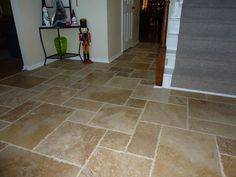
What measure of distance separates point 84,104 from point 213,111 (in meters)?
1.44

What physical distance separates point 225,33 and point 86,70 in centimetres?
220

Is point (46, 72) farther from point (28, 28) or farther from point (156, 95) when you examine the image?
point (156, 95)

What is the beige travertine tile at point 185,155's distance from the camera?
1251 millimetres

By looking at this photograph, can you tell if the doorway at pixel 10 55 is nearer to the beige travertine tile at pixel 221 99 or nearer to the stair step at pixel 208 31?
the stair step at pixel 208 31

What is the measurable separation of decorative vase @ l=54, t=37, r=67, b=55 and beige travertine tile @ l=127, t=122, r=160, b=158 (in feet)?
8.62

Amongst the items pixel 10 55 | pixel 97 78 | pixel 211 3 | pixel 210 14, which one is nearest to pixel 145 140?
pixel 97 78

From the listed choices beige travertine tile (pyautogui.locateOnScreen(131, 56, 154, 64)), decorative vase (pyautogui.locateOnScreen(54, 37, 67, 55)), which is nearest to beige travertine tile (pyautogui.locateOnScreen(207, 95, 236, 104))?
beige travertine tile (pyautogui.locateOnScreen(131, 56, 154, 64))

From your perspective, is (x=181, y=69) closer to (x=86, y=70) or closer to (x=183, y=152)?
(x=183, y=152)

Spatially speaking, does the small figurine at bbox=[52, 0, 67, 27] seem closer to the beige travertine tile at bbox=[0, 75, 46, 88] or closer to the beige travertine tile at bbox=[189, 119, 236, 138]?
the beige travertine tile at bbox=[0, 75, 46, 88]

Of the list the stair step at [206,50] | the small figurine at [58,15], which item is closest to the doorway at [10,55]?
the small figurine at [58,15]

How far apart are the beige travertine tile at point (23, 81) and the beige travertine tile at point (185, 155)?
2.03 meters

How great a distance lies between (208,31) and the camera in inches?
98.6

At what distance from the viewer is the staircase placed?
2.29 meters

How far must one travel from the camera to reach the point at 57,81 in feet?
9.23
